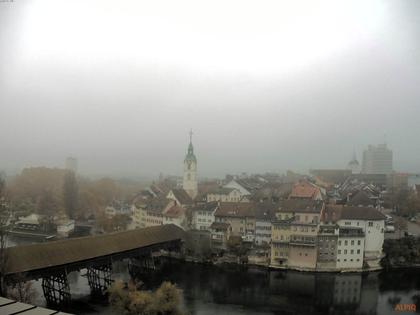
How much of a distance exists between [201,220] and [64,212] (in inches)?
236

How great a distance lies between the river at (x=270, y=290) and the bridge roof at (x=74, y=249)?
53 centimetres

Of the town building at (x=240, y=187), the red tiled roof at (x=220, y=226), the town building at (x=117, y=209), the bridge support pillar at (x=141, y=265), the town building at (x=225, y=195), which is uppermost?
the town building at (x=240, y=187)

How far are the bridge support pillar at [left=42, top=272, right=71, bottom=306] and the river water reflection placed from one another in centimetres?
14

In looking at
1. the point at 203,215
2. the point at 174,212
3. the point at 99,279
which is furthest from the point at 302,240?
the point at 99,279

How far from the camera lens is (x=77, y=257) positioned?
273 inches

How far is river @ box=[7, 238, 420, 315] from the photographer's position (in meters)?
6.27

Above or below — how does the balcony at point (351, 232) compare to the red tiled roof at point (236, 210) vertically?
below

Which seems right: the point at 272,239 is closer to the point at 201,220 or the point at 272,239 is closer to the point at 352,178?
the point at 201,220

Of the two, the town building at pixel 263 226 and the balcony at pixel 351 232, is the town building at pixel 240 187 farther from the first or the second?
the balcony at pixel 351 232

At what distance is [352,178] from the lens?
16656 mm

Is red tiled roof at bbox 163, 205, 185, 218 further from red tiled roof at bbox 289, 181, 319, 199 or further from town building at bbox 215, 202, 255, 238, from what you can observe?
red tiled roof at bbox 289, 181, 319, 199

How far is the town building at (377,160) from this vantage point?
14219mm

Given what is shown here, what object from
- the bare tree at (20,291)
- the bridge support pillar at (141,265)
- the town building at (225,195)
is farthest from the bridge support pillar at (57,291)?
the town building at (225,195)

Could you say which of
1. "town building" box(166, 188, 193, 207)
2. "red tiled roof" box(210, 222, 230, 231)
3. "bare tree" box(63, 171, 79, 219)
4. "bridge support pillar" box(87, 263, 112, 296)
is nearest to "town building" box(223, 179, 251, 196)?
"town building" box(166, 188, 193, 207)
